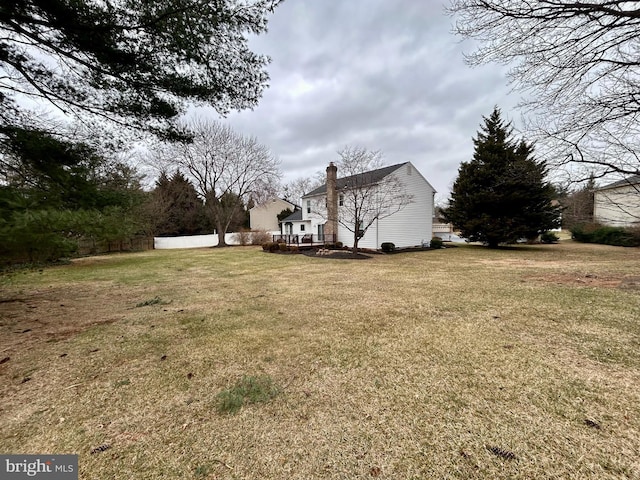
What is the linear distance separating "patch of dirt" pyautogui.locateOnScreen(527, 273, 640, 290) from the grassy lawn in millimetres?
1590

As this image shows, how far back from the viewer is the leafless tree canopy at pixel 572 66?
377cm

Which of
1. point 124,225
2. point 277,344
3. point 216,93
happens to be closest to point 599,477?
point 277,344

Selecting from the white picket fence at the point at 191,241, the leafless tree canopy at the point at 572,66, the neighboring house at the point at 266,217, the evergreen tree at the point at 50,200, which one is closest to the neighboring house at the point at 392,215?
the white picket fence at the point at 191,241

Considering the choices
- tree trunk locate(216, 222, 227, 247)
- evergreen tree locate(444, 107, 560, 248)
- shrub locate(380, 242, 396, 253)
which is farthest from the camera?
tree trunk locate(216, 222, 227, 247)

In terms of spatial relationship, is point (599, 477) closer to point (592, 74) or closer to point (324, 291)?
point (324, 291)

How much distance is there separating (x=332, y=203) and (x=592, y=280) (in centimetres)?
1330

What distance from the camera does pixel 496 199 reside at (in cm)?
1680

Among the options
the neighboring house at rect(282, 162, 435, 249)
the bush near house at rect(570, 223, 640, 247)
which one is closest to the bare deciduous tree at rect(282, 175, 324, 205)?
the neighboring house at rect(282, 162, 435, 249)

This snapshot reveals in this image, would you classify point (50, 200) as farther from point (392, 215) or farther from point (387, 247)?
point (392, 215)

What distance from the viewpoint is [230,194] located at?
26156mm

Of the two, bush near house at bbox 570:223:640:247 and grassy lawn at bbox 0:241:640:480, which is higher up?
bush near house at bbox 570:223:640:247

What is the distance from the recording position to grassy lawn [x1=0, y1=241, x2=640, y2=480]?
1682 millimetres

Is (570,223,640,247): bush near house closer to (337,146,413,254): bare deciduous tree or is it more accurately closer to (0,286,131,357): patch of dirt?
(337,146,413,254): bare deciduous tree

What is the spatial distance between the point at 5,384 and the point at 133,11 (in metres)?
4.95
